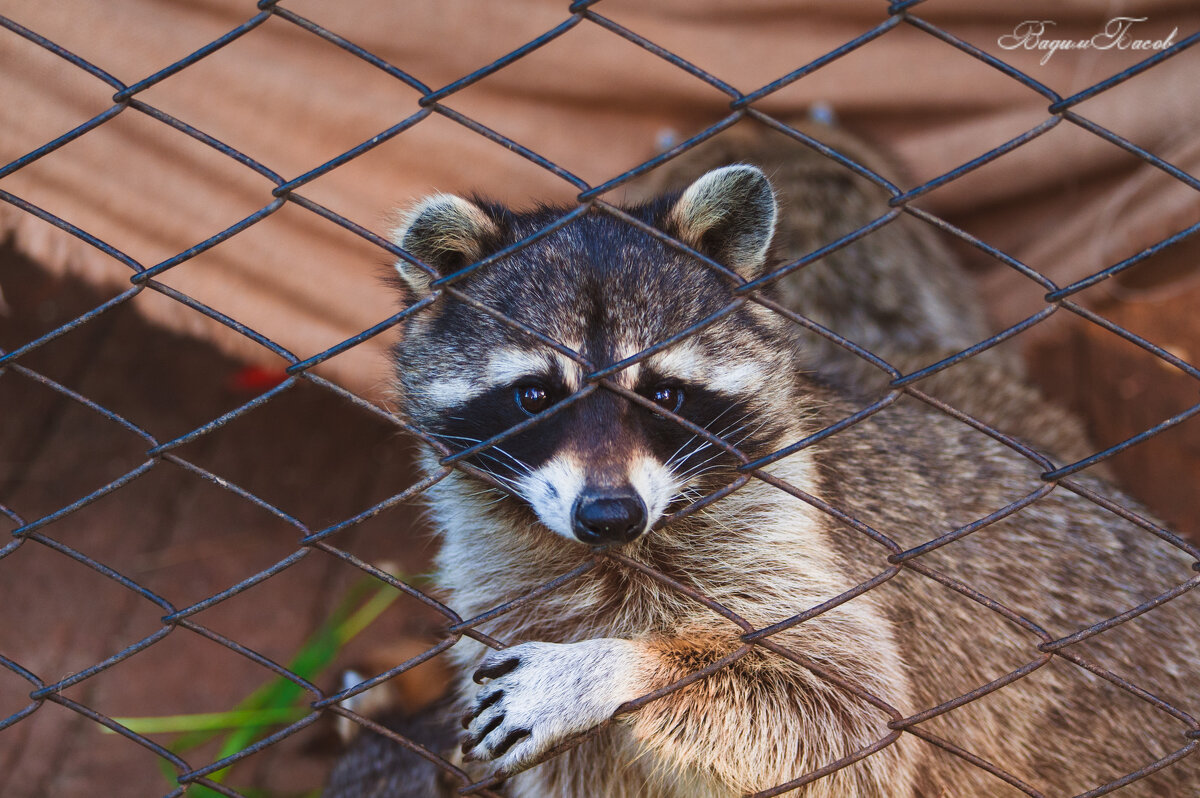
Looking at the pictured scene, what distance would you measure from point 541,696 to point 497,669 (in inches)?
3.9

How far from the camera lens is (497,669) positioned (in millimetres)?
1801

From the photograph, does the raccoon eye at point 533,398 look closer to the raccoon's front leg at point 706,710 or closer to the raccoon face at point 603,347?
the raccoon face at point 603,347

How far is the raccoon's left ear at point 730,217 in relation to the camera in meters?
2.07

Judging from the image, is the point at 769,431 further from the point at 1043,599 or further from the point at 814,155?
the point at 814,155

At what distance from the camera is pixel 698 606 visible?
2066 mm

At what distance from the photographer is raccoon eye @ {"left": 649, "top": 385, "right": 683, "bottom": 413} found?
2.04m

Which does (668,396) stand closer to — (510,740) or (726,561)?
(726,561)

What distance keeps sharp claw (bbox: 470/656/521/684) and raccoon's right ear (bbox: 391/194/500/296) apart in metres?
0.77

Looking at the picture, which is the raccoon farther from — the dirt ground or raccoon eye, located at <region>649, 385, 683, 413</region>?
the dirt ground

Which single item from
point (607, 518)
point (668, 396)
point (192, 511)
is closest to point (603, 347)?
point (668, 396)

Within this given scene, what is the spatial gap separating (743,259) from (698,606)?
0.73m

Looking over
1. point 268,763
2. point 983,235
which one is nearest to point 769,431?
point 268,763

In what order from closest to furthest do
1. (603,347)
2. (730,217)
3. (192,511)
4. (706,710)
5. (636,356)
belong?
(636,356)
(706,710)
(603,347)
(730,217)
(192,511)

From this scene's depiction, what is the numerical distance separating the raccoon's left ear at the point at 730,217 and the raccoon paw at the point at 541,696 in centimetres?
85
